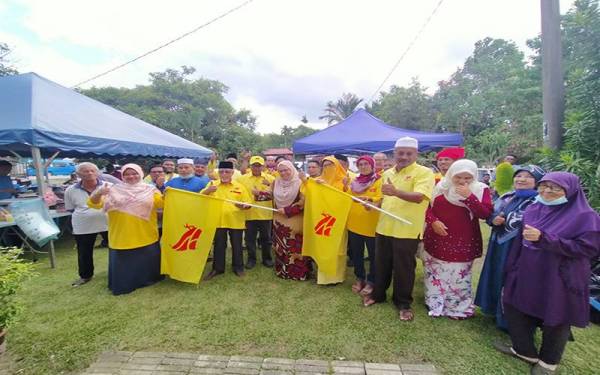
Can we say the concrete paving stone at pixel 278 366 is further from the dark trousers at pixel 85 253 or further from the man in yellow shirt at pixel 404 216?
the dark trousers at pixel 85 253

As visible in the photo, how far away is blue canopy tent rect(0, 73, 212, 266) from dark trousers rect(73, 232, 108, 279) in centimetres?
119

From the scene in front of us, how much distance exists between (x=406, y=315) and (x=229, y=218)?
8.21 feet

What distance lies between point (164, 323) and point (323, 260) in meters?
1.85

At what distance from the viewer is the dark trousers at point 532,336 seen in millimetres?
2178

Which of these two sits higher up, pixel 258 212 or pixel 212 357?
pixel 258 212

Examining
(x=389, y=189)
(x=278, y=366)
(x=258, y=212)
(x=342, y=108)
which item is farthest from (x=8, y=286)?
(x=342, y=108)

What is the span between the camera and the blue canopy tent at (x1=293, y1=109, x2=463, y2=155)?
693 cm

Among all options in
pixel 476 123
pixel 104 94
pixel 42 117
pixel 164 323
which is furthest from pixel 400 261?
pixel 104 94

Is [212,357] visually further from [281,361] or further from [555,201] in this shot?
[555,201]

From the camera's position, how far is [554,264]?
6.91ft

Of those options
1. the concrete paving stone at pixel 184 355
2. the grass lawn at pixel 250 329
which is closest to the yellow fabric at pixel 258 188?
the grass lawn at pixel 250 329

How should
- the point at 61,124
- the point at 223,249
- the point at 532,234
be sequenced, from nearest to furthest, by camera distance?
the point at 532,234 < the point at 223,249 < the point at 61,124

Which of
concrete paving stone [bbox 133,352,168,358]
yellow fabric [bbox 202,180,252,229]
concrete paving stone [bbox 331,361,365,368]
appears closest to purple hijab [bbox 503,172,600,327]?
concrete paving stone [bbox 331,361,365,368]

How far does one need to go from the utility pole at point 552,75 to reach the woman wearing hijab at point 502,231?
7.87 ft
